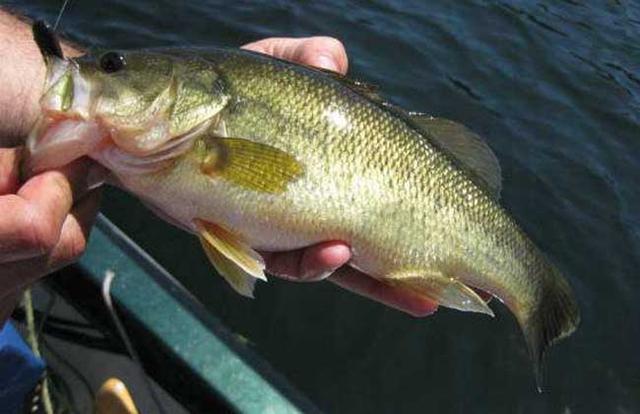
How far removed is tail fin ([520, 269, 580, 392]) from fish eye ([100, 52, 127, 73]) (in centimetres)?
183

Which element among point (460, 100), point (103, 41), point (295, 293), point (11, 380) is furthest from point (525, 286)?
point (103, 41)

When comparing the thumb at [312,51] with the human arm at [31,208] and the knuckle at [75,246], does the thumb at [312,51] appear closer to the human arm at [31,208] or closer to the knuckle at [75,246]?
the human arm at [31,208]

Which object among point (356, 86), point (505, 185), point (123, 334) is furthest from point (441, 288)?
point (505, 185)

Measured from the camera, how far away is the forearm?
9.76 feet

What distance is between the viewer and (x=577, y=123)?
8383mm

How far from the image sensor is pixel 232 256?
103 inches

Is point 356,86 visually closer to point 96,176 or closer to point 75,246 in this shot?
point 96,176

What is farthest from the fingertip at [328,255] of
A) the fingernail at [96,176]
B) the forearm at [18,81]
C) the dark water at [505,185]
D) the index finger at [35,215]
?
the dark water at [505,185]

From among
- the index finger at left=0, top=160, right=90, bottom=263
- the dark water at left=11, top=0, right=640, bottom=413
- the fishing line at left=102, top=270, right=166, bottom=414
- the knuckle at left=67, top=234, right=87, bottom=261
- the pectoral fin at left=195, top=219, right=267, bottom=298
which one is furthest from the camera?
the dark water at left=11, top=0, right=640, bottom=413

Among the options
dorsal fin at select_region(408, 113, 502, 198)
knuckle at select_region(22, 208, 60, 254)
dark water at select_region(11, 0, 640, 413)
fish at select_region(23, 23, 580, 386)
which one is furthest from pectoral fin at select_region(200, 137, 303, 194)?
dark water at select_region(11, 0, 640, 413)

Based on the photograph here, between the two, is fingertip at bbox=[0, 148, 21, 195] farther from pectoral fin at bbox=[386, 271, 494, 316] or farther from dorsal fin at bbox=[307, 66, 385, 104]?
pectoral fin at bbox=[386, 271, 494, 316]

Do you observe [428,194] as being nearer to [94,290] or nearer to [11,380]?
[94,290]

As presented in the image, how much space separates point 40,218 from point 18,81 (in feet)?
3.93

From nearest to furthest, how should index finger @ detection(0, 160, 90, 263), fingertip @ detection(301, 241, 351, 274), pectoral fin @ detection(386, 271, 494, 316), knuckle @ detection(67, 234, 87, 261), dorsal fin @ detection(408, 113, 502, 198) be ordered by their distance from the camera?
1. index finger @ detection(0, 160, 90, 263)
2. knuckle @ detection(67, 234, 87, 261)
3. fingertip @ detection(301, 241, 351, 274)
4. pectoral fin @ detection(386, 271, 494, 316)
5. dorsal fin @ detection(408, 113, 502, 198)
